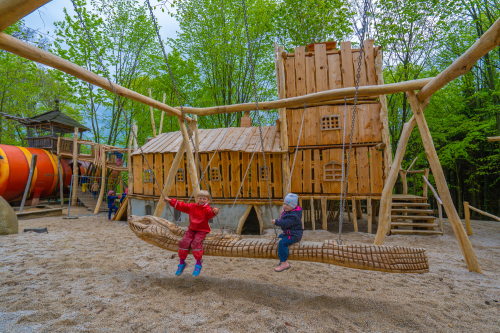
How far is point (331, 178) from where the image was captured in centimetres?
797

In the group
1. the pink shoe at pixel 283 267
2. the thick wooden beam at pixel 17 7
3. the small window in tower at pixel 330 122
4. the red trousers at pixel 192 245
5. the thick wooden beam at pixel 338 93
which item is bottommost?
the pink shoe at pixel 283 267

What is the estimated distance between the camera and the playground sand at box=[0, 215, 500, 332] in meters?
2.48

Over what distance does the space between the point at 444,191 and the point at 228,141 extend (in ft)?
21.7

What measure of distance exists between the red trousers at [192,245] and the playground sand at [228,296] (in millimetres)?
496

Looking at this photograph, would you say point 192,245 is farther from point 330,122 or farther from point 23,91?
point 23,91

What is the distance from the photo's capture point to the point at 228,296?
3152 millimetres

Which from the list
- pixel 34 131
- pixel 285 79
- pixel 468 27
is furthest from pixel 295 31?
pixel 34 131

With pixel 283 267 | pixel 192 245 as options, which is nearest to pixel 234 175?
pixel 192 245

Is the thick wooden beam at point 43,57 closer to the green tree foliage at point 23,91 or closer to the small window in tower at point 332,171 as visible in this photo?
the small window in tower at point 332,171

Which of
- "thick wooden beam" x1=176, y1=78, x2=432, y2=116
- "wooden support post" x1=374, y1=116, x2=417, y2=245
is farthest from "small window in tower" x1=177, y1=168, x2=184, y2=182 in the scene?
"wooden support post" x1=374, y1=116, x2=417, y2=245

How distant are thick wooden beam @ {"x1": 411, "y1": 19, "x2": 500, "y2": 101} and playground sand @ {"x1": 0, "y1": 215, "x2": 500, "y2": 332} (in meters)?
3.07

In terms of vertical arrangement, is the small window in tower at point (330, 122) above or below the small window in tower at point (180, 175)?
above

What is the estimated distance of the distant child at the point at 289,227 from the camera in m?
3.09

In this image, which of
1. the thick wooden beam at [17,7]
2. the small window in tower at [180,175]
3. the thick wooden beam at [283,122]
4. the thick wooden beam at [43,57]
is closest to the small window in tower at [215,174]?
the small window in tower at [180,175]
